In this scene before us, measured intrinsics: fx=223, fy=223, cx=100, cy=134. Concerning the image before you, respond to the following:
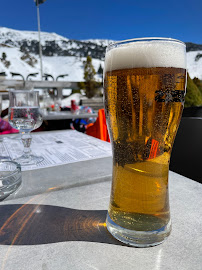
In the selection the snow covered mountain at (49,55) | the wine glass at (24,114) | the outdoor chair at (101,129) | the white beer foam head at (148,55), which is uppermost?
the snow covered mountain at (49,55)

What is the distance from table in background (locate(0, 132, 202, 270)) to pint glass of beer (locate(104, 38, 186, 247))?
30 mm

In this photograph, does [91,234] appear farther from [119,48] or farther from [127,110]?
[119,48]

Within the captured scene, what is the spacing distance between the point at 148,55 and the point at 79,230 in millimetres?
322

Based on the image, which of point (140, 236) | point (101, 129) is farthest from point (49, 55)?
point (140, 236)

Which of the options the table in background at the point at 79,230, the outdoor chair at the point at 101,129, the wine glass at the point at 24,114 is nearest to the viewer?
the table in background at the point at 79,230

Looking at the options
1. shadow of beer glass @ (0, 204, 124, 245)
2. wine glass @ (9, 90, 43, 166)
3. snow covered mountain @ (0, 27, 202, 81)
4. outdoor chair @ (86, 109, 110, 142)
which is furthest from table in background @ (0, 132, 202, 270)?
snow covered mountain @ (0, 27, 202, 81)

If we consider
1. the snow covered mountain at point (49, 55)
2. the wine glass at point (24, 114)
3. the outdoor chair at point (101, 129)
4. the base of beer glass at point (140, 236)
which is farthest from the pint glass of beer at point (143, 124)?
the snow covered mountain at point (49, 55)

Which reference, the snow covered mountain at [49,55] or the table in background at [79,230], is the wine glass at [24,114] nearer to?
the table in background at [79,230]

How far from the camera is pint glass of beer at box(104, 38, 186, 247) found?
37cm

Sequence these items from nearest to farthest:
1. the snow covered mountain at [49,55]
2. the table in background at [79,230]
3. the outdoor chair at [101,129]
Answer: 1. the table in background at [79,230]
2. the outdoor chair at [101,129]
3. the snow covered mountain at [49,55]

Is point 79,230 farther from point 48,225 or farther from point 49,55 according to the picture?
point 49,55

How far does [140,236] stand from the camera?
36 cm

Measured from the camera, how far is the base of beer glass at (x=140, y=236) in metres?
0.35

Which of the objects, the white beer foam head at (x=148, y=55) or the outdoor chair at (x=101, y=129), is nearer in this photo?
the white beer foam head at (x=148, y=55)
